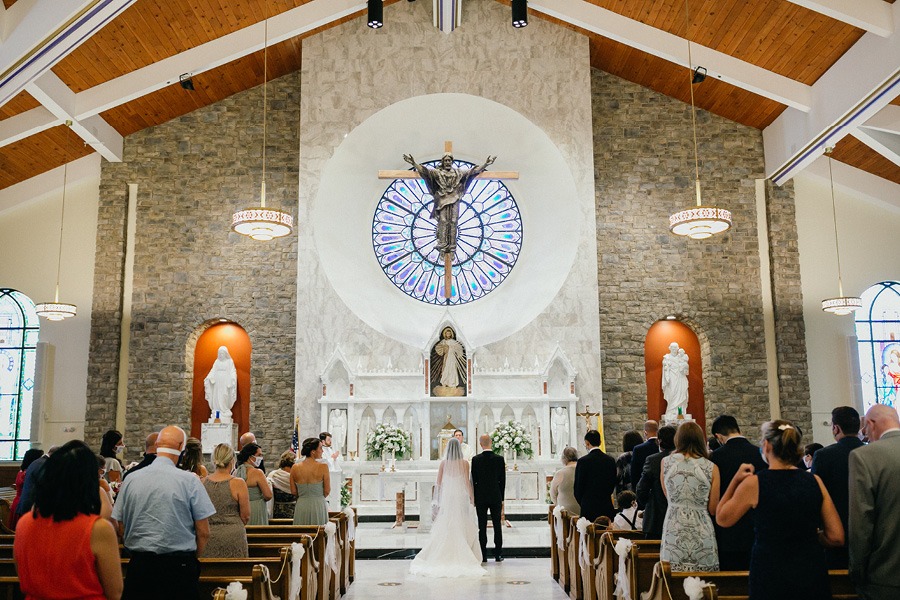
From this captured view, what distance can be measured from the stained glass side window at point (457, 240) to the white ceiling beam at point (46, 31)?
20.6ft

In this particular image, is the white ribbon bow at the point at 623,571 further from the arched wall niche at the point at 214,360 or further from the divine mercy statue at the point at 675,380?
the arched wall niche at the point at 214,360

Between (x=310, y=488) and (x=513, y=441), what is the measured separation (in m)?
5.93

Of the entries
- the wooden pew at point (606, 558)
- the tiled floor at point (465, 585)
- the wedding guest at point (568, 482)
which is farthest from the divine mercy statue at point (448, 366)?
the wooden pew at point (606, 558)

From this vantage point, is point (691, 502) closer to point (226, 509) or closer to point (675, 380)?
point (226, 509)

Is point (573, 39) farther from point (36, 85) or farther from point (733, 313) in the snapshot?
point (36, 85)

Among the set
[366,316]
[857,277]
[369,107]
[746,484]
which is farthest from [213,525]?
[857,277]

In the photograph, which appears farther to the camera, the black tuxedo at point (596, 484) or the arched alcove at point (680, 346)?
the arched alcove at point (680, 346)

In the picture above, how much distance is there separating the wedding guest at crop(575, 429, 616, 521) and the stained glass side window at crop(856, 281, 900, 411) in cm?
906

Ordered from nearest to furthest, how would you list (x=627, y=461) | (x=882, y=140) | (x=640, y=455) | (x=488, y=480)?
1. (x=640, y=455)
2. (x=627, y=461)
3. (x=488, y=480)
4. (x=882, y=140)

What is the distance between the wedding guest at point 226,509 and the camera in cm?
480

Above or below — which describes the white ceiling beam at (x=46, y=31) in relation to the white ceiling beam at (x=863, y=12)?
below

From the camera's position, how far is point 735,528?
436 cm

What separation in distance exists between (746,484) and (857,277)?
1175 centimetres

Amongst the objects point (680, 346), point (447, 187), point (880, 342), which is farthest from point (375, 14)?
point (880, 342)
